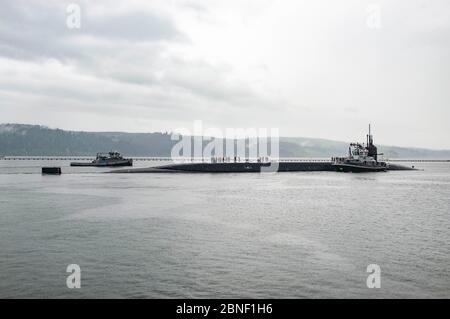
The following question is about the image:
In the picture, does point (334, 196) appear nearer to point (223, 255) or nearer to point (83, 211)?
point (83, 211)

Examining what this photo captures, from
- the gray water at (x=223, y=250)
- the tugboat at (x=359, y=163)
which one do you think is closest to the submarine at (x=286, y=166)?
the tugboat at (x=359, y=163)

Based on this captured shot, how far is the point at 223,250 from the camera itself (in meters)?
32.6

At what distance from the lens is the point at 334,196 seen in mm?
74188

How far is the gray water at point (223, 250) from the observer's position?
23.7m

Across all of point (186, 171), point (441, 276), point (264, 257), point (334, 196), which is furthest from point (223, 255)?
Result: point (186, 171)

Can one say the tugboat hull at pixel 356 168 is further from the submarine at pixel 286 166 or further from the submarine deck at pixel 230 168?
the submarine deck at pixel 230 168

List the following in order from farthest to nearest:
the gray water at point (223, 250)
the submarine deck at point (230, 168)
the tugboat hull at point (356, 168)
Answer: the tugboat hull at point (356, 168) < the submarine deck at point (230, 168) < the gray water at point (223, 250)

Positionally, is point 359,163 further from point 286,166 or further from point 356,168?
point 286,166

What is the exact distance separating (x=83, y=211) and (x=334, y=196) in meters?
41.5

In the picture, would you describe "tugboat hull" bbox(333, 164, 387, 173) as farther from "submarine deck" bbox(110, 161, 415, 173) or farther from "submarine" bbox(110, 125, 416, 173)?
"submarine deck" bbox(110, 161, 415, 173)

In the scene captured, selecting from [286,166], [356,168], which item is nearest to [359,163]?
[356,168]

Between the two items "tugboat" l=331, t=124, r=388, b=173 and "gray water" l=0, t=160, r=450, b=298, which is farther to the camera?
"tugboat" l=331, t=124, r=388, b=173

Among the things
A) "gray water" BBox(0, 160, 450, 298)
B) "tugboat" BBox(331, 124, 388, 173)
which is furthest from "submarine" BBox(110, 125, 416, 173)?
"gray water" BBox(0, 160, 450, 298)

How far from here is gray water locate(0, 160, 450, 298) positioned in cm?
2366
